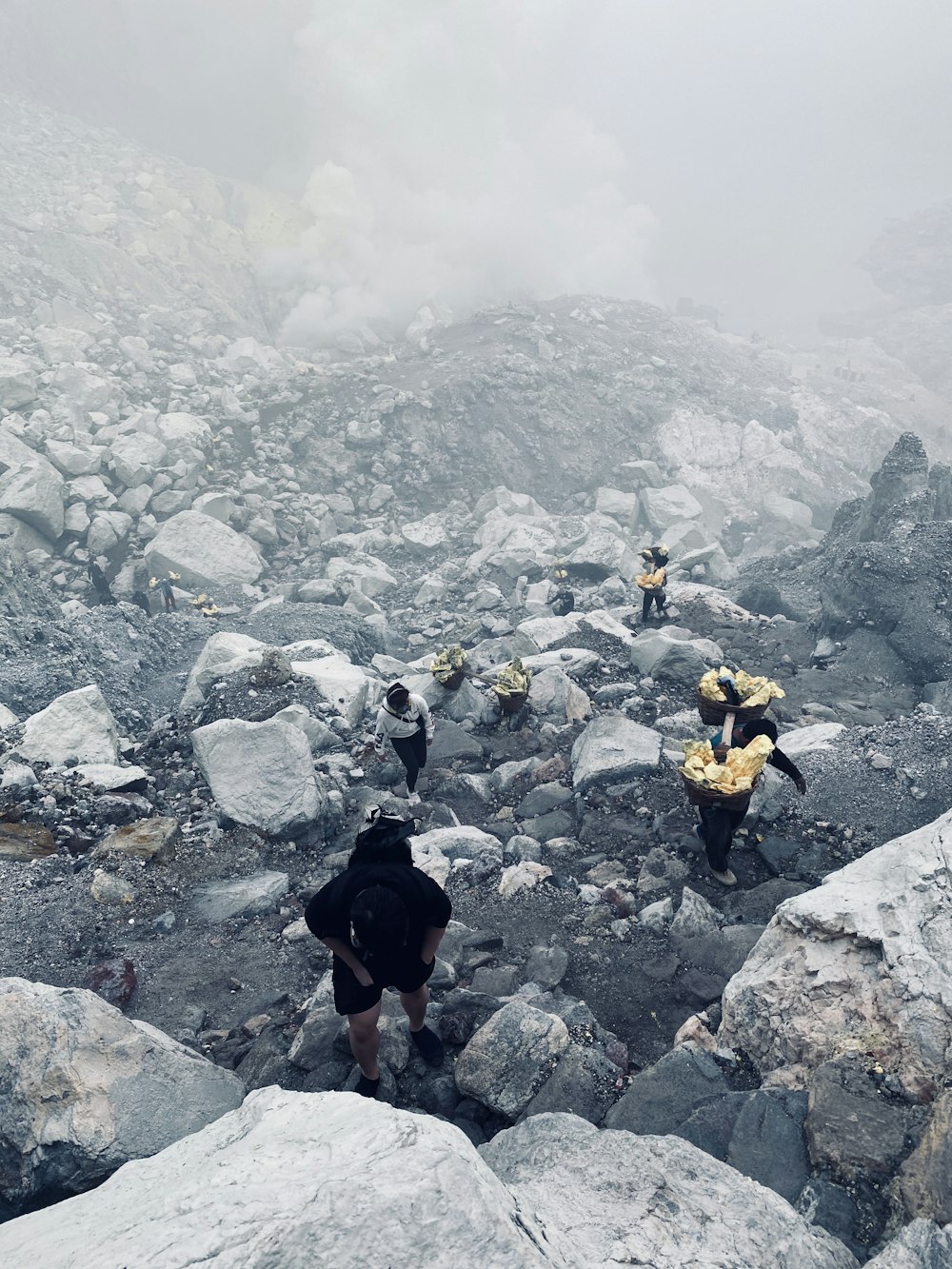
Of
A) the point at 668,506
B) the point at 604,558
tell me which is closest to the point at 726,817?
the point at 604,558

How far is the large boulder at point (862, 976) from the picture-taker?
2.26 metres

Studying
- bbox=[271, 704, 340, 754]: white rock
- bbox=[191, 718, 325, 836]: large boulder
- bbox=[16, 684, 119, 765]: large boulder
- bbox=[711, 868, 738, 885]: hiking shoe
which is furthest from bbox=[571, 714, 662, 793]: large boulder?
bbox=[16, 684, 119, 765]: large boulder

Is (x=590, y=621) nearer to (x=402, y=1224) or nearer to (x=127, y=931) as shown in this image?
(x=127, y=931)

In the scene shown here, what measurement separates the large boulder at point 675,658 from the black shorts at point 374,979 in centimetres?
494

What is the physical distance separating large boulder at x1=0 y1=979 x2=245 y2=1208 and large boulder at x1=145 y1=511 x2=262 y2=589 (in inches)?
401

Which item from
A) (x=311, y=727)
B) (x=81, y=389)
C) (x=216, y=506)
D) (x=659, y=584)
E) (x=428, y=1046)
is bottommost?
(x=428, y=1046)

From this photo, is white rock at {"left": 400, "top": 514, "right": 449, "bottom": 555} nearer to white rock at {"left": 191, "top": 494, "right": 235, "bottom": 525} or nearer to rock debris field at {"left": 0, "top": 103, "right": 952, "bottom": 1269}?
rock debris field at {"left": 0, "top": 103, "right": 952, "bottom": 1269}

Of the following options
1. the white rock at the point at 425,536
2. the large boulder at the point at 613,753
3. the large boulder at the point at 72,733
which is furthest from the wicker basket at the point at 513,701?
the white rock at the point at 425,536

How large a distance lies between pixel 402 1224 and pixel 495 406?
18.2m

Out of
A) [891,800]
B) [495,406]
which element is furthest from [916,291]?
[891,800]

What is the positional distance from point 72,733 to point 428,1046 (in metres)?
4.18

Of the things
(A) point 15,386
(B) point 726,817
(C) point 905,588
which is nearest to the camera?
(B) point 726,817

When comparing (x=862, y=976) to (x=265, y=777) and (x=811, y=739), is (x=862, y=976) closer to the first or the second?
(x=811, y=739)

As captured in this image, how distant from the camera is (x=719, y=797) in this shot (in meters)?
3.68
